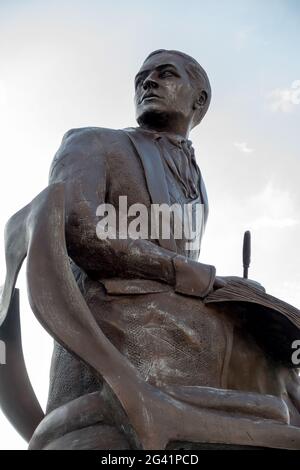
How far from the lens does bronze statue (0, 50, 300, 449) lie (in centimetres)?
428

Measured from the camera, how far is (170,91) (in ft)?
19.6

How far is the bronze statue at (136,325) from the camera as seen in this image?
14.0 ft

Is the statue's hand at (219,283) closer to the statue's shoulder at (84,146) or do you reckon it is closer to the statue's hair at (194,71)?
the statue's shoulder at (84,146)

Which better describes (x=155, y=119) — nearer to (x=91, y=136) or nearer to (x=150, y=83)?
(x=150, y=83)

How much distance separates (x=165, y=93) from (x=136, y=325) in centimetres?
181

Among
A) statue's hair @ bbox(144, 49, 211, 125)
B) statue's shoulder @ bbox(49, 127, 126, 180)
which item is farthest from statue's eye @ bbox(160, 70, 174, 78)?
statue's shoulder @ bbox(49, 127, 126, 180)

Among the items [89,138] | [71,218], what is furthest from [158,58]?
[71,218]

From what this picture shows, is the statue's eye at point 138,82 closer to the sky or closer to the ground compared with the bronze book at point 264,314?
closer to the sky

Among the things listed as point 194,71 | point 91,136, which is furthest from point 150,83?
point 91,136

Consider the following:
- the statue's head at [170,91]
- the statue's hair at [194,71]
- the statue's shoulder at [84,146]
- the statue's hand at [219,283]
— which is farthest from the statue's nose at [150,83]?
the statue's hand at [219,283]

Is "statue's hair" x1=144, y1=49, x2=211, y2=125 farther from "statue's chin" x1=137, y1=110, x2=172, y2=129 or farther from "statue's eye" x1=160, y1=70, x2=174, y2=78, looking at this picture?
"statue's chin" x1=137, y1=110, x2=172, y2=129

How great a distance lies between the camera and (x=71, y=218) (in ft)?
16.3

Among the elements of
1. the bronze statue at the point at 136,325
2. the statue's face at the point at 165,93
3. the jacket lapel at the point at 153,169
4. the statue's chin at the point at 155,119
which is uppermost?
the statue's face at the point at 165,93

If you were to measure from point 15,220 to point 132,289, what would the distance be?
73 cm
